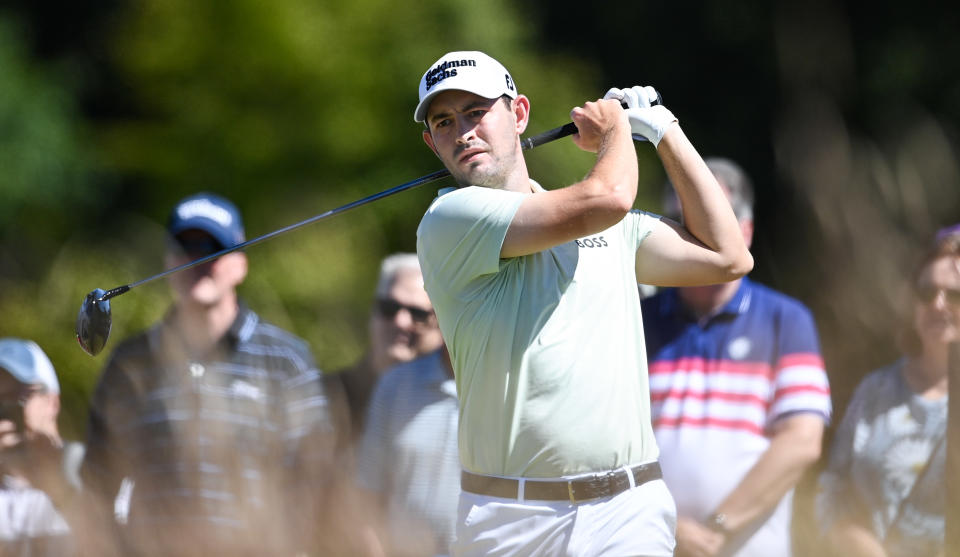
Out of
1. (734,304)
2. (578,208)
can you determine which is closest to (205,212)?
(734,304)

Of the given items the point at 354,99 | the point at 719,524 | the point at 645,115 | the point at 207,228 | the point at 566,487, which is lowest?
the point at 719,524

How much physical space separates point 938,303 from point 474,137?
2204 millimetres

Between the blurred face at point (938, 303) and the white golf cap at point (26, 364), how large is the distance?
345cm

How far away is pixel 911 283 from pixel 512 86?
2.07 metres

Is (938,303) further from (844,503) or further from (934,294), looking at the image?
(844,503)

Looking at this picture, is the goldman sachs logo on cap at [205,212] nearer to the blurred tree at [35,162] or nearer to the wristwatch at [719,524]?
the wristwatch at [719,524]

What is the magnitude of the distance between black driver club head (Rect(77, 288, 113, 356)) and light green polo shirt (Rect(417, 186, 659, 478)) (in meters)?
1.42

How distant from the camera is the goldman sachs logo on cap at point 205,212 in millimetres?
5051

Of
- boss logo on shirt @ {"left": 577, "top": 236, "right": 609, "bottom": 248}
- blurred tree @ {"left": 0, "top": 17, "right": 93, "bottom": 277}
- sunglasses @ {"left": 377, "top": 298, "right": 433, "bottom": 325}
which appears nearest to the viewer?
boss logo on shirt @ {"left": 577, "top": 236, "right": 609, "bottom": 248}

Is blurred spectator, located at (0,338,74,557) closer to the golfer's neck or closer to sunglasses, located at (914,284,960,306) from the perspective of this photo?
the golfer's neck

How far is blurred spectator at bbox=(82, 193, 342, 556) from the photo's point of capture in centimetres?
472

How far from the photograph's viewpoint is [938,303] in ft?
15.2

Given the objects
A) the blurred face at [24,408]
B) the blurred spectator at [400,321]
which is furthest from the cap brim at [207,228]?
the blurred face at [24,408]

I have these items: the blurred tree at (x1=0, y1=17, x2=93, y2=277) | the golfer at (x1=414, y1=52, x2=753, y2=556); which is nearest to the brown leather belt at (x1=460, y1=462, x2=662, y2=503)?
the golfer at (x1=414, y1=52, x2=753, y2=556)
